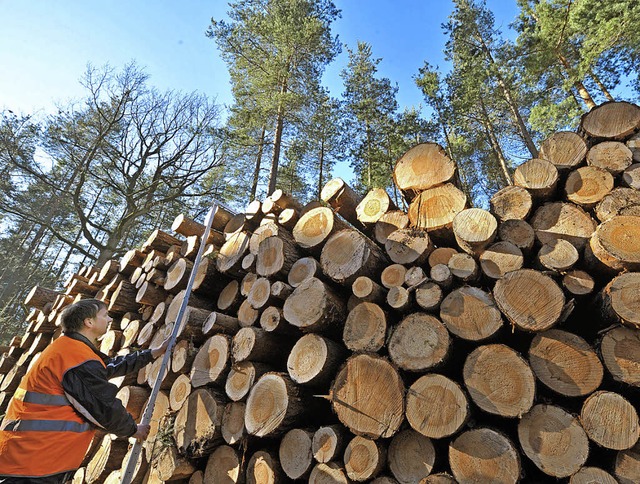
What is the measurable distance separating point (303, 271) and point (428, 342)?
3.83 ft

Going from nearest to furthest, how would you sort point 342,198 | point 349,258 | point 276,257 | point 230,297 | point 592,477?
point 592,477 → point 349,258 → point 276,257 → point 342,198 → point 230,297

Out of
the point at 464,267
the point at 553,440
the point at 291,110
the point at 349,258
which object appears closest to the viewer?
the point at 553,440

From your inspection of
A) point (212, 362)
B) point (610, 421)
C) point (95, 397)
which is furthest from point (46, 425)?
point (610, 421)

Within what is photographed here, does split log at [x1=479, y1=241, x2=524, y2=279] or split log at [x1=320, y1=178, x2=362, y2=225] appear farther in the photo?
split log at [x1=320, y1=178, x2=362, y2=225]

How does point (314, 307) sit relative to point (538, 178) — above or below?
below

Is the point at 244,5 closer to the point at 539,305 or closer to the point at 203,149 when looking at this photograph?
the point at 203,149

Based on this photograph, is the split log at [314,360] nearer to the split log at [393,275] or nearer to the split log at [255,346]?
the split log at [255,346]

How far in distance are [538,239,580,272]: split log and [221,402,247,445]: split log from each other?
2.33 meters

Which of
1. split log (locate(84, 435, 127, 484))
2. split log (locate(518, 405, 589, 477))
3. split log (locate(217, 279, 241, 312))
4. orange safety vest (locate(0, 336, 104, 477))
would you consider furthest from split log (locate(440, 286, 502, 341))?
split log (locate(84, 435, 127, 484))

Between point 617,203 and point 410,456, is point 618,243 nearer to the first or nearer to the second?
point 617,203

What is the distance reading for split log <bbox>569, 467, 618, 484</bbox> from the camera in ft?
5.21

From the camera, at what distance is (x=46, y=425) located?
80.3 inches

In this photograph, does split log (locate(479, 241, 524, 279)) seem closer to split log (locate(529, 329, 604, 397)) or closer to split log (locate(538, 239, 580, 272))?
split log (locate(538, 239, 580, 272))

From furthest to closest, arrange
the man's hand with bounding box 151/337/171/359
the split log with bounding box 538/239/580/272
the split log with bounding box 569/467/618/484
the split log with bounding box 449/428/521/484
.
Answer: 1. the man's hand with bounding box 151/337/171/359
2. the split log with bounding box 538/239/580/272
3. the split log with bounding box 449/428/521/484
4. the split log with bounding box 569/467/618/484
